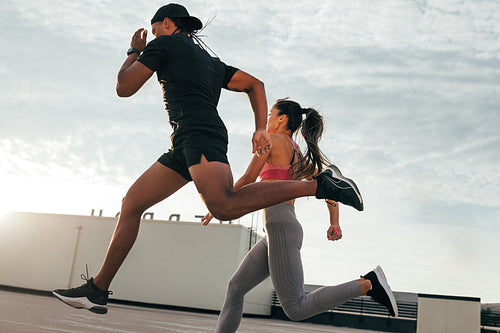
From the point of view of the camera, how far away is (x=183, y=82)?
288 centimetres

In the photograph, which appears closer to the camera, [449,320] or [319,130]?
[319,130]

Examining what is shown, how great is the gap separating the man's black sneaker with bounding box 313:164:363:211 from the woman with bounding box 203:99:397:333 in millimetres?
697

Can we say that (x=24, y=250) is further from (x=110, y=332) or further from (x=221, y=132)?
(x=221, y=132)

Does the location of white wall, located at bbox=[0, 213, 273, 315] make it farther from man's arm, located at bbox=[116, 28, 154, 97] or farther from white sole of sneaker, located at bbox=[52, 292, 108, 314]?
man's arm, located at bbox=[116, 28, 154, 97]

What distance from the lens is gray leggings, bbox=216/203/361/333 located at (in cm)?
326

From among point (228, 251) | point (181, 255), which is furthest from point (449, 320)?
point (181, 255)

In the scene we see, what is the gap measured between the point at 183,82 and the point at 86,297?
1.44 meters

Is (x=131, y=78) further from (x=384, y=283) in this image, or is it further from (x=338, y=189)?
(x=384, y=283)

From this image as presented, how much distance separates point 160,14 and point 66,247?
67.1ft

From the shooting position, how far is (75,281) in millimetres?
20938

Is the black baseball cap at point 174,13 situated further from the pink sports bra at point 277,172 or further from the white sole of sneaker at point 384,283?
the white sole of sneaker at point 384,283

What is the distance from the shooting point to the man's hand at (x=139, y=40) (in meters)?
3.14

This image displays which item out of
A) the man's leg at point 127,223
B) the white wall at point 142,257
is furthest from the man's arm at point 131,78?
the white wall at point 142,257

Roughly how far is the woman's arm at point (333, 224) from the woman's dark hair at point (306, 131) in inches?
12.1
